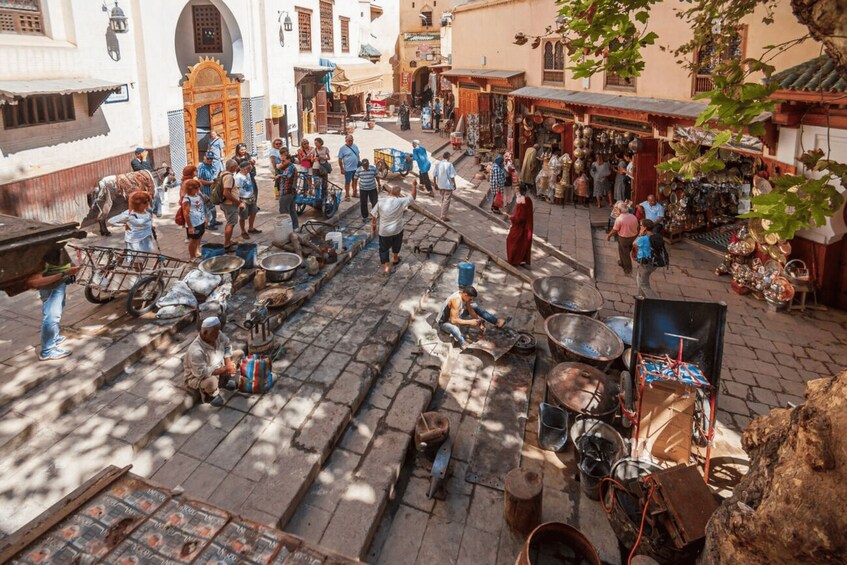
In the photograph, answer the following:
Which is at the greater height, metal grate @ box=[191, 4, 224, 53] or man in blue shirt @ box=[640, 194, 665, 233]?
metal grate @ box=[191, 4, 224, 53]

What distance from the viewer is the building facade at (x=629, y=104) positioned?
947cm

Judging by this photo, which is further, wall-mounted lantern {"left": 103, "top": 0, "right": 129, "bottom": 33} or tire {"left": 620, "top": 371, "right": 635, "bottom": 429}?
wall-mounted lantern {"left": 103, "top": 0, "right": 129, "bottom": 33}

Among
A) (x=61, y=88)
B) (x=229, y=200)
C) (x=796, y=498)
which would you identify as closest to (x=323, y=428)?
(x=796, y=498)

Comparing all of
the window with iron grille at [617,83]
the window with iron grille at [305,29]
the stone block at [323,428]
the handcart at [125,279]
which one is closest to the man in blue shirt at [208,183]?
the handcart at [125,279]

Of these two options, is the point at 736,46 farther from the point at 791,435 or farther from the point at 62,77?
the point at 62,77

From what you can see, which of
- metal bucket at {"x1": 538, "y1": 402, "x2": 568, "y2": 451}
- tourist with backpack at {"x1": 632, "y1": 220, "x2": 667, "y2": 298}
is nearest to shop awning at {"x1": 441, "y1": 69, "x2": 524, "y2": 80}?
tourist with backpack at {"x1": 632, "y1": 220, "x2": 667, "y2": 298}

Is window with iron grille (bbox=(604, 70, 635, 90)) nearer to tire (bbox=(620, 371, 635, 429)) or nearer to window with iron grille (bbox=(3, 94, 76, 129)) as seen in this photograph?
tire (bbox=(620, 371, 635, 429))

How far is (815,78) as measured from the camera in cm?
802

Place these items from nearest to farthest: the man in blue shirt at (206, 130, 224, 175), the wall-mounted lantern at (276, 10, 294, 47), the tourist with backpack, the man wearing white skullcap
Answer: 1. the man wearing white skullcap
2. the tourist with backpack
3. the man in blue shirt at (206, 130, 224, 175)
4. the wall-mounted lantern at (276, 10, 294, 47)

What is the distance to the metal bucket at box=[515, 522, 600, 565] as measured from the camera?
4.85 m

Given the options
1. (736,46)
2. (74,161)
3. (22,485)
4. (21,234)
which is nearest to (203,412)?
(22,485)

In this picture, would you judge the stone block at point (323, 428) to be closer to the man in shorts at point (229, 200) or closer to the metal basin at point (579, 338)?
the metal basin at point (579, 338)

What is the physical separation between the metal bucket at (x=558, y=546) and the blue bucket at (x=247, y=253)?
669cm

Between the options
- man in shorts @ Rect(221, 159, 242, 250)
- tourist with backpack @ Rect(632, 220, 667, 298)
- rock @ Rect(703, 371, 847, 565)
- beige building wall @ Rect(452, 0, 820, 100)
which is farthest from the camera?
man in shorts @ Rect(221, 159, 242, 250)
